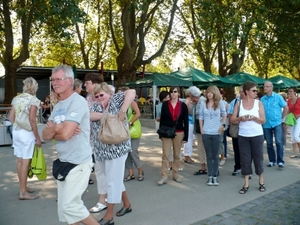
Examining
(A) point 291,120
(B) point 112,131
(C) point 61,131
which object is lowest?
(A) point 291,120

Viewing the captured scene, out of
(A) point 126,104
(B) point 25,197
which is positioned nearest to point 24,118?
(B) point 25,197

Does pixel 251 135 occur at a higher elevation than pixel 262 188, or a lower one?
higher

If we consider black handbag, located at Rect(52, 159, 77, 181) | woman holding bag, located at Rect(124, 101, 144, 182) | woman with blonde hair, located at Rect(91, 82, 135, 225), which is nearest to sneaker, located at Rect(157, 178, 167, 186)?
woman holding bag, located at Rect(124, 101, 144, 182)

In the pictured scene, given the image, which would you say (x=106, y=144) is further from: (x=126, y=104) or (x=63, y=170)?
(x=63, y=170)

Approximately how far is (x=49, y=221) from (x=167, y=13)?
21.2 m

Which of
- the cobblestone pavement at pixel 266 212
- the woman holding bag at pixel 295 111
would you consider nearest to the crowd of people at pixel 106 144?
the cobblestone pavement at pixel 266 212

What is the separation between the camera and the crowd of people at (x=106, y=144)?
313 centimetres

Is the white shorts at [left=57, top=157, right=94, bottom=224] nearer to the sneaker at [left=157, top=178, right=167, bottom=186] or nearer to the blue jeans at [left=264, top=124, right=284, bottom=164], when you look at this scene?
the sneaker at [left=157, top=178, right=167, bottom=186]

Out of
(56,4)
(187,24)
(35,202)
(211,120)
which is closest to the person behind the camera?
(35,202)

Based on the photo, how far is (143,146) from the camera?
413 inches

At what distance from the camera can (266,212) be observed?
15.0ft

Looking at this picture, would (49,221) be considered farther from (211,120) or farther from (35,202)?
(211,120)

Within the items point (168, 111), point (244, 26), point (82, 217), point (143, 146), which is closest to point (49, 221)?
point (82, 217)

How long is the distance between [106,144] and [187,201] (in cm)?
174
